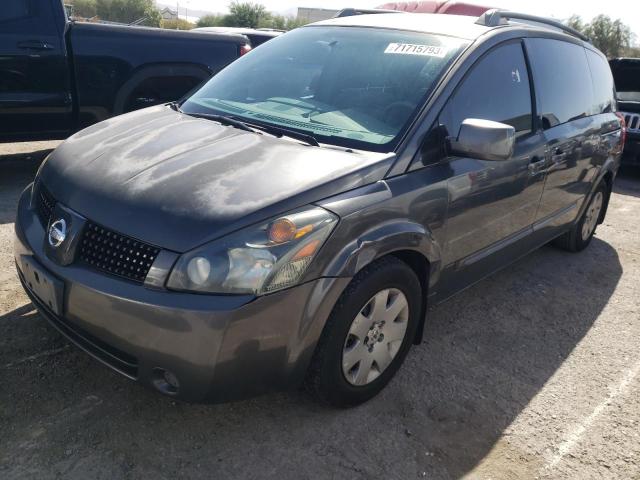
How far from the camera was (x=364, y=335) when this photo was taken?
101 inches

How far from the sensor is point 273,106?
10.4 ft

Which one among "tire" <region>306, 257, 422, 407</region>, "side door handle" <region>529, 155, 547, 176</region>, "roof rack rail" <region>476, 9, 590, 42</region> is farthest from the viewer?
"side door handle" <region>529, 155, 547, 176</region>

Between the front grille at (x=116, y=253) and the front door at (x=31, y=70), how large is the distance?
3.77 meters

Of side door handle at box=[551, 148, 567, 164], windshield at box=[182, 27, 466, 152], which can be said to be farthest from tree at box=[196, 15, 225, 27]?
side door handle at box=[551, 148, 567, 164]

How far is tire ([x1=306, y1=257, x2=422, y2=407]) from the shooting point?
239 centimetres

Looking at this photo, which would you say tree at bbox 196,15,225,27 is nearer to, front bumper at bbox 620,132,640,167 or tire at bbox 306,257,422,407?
front bumper at bbox 620,132,640,167

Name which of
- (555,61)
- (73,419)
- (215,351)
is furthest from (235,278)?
(555,61)

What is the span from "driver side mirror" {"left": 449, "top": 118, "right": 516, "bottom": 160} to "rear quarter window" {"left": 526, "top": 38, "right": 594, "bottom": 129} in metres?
1.08

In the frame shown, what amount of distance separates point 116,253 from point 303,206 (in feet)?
2.39

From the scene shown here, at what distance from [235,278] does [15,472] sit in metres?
1.10

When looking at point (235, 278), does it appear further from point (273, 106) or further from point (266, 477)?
point (273, 106)

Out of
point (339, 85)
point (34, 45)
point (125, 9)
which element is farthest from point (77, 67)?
point (125, 9)

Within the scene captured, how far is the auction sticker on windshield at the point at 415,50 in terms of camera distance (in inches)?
119

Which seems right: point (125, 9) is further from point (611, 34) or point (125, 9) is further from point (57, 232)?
point (57, 232)
